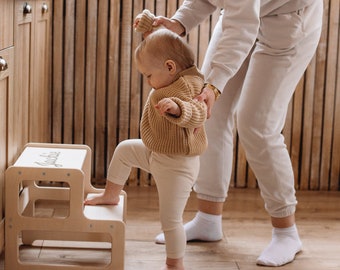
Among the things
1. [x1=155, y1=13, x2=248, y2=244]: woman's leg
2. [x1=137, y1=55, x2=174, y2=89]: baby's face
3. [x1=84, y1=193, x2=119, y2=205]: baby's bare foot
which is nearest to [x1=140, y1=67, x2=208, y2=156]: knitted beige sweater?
[x1=137, y1=55, x2=174, y2=89]: baby's face

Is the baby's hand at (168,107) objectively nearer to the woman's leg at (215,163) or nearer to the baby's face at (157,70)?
the baby's face at (157,70)

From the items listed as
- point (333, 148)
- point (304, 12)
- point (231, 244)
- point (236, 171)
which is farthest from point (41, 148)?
point (333, 148)

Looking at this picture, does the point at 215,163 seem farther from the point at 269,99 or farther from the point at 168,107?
the point at 168,107

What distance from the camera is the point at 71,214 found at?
219cm

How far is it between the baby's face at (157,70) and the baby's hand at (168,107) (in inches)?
7.7

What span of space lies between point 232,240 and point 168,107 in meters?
0.93

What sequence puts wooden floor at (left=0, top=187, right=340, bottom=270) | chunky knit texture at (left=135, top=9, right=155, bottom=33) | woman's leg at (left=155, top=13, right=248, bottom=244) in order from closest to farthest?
chunky knit texture at (left=135, top=9, right=155, bottom=33) < wooden floor at (left=0, top=187, right=340, bottom=270) < woman's leg at (left=155, top=13, right=248, bottom=244)

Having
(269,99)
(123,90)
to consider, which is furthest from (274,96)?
(123,90)

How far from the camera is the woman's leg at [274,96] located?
236 centimetres

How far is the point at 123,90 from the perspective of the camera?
3.35 meters

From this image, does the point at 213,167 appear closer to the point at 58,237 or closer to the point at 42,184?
the point at 58,237

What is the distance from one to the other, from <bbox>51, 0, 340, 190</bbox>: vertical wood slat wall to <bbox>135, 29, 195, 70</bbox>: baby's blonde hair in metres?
1.21

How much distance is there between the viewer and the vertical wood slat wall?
130 inches

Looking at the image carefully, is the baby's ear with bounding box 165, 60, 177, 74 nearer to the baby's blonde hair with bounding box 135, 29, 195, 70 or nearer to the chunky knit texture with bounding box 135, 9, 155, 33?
the baby's blonde hair with bounding box 135, 29, 195, 70
